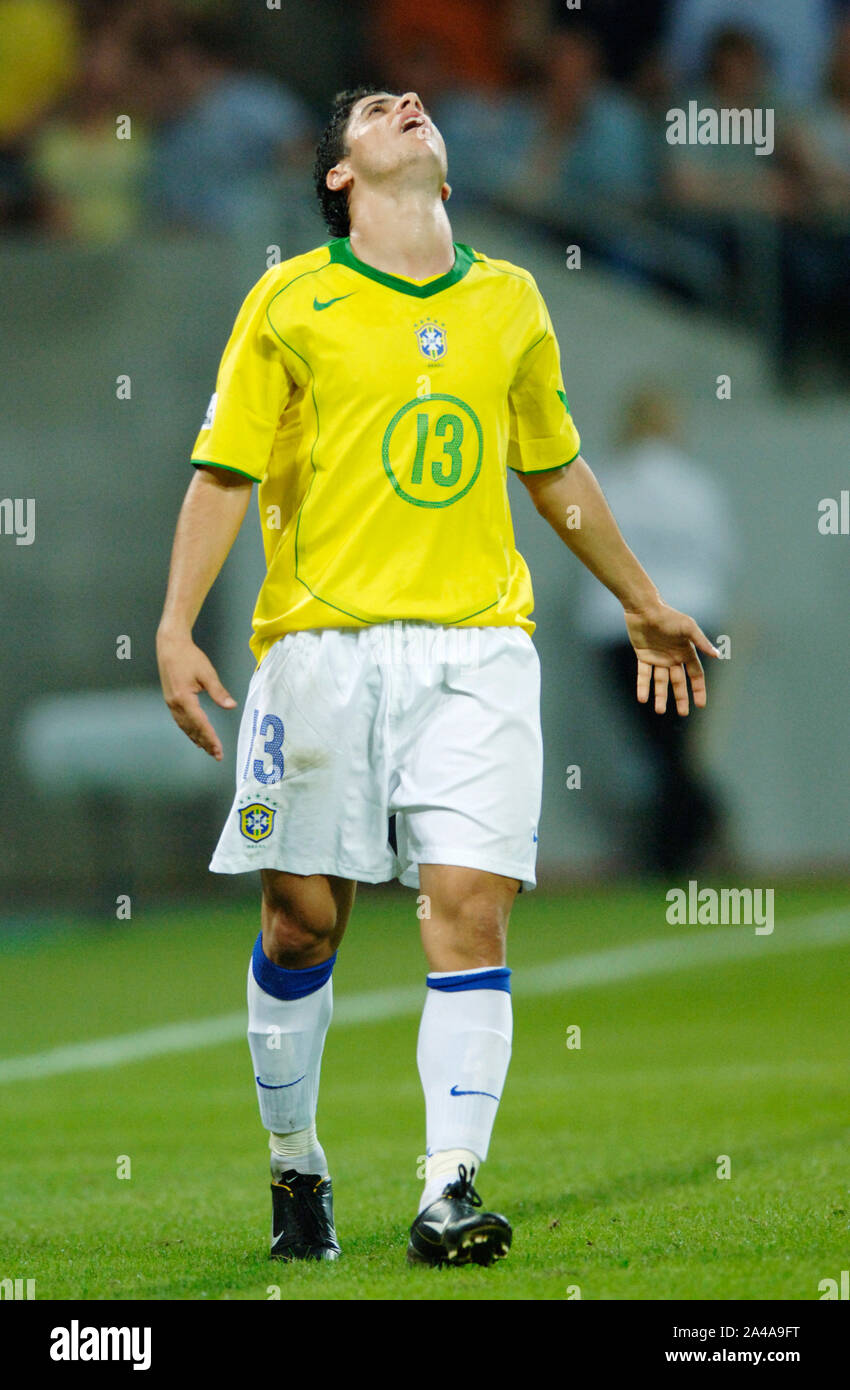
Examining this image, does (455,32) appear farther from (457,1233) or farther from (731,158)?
(457,1233)

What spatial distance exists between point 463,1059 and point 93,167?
9.17 metres

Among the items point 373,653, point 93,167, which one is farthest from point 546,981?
point 93,167

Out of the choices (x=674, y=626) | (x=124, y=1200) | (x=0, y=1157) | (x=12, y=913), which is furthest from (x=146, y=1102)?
(x=12, y=913)

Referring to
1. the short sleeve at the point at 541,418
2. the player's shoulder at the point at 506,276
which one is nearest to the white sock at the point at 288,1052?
the short sleeve at the point at 541,418

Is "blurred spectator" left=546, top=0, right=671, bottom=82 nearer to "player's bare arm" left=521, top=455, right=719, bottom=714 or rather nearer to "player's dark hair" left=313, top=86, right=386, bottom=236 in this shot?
"player's dark hair" left=313, top=86, right=386, bottom=236

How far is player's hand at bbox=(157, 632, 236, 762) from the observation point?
3730 mm

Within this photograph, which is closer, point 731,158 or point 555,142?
point 731,158

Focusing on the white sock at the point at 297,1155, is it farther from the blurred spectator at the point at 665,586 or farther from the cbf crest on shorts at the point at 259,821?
the blurred spectator at the point at 665,586

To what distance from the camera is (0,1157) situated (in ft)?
16.8

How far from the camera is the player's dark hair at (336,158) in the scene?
4250mm

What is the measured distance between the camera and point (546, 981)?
791cm

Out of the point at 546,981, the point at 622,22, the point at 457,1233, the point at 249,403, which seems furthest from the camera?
the point at 622,22

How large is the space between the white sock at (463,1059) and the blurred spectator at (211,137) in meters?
8.04

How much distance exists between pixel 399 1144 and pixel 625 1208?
1.09m
